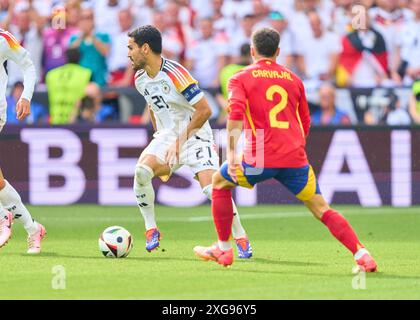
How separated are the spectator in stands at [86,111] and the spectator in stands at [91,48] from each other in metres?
0.73

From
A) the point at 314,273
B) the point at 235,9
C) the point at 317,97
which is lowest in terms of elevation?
the point at 314,273

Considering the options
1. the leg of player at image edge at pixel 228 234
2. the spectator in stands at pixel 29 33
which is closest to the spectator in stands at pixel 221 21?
the spectator in stands at pixel 29 33

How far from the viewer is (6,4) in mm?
20562

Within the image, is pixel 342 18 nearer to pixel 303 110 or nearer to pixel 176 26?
pixel 176 26

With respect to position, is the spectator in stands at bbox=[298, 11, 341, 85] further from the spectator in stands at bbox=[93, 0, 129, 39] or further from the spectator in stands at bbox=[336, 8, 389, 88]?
the spectator in stands at bbox=[93, 0, 129, 39]

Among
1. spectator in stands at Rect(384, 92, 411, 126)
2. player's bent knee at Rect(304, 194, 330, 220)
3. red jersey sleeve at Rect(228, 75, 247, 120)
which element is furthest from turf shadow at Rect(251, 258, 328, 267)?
spectator in stands at Rect(384, 92, 411, 126)

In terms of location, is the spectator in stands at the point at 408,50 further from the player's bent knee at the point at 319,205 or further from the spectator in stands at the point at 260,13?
the player's bent knee at the point at 319,205

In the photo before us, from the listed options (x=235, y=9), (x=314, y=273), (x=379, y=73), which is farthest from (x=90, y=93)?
(x=314, y=273)

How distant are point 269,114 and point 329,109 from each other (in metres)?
7.93

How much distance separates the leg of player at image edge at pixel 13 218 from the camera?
37.4 feet

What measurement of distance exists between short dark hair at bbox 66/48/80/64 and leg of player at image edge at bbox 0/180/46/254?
733cm

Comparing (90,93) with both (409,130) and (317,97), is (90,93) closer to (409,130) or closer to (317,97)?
A: (317,97)

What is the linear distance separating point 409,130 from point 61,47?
571 cm

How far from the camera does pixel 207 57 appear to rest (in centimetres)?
1905
